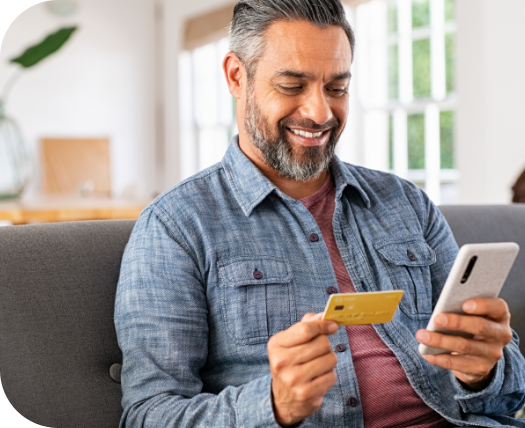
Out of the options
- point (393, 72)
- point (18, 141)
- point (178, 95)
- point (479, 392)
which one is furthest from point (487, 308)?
point (178, 95)

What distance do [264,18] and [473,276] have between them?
67 centimetres

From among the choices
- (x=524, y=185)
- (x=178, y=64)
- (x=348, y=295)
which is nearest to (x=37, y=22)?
(x=178, y=64)

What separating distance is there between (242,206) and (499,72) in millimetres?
3201

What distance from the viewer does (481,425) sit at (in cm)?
119

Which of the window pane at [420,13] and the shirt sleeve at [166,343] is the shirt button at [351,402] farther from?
the window pane at [420,13]

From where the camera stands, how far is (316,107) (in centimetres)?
129

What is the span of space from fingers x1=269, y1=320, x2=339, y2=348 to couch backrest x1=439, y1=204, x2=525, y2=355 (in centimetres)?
87

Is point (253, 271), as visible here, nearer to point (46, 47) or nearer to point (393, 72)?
point (46, 47)

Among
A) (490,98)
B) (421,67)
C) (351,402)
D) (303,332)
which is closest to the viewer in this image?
(303,332)

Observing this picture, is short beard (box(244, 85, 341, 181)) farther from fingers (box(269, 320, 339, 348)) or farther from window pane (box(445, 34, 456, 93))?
window pane (box(445, 34, 456, 93))

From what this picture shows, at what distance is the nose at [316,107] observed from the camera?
1287mm

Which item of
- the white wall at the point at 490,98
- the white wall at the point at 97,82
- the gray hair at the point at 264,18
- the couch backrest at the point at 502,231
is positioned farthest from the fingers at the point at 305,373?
the white wall at the point at 97,82

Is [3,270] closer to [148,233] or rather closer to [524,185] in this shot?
[148,233]

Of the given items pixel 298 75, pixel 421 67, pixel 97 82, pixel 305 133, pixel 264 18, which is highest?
pixel 97 82
